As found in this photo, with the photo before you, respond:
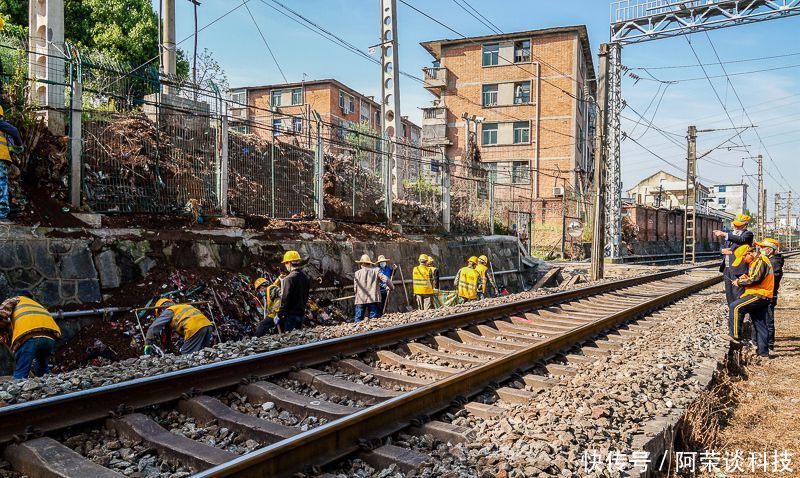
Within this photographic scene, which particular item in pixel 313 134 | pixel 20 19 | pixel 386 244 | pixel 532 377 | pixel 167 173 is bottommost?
pixel 532 377

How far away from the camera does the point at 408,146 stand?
18.3 metres

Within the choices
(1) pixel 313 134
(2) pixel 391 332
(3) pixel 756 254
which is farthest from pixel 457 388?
(1) pixel 313 134

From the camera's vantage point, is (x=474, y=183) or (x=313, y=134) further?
(x=474, y=183)

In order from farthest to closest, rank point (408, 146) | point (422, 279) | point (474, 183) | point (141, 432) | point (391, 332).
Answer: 1. point (474, 183)
2. point (408, 146)
3. point (422, 279)
4. point (391, 332)
5. point (141, 432)

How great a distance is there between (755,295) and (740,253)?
0.72 meters

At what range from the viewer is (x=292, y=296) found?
912 cm

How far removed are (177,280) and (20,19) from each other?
20.5 m

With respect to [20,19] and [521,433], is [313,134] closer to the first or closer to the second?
[521,433]

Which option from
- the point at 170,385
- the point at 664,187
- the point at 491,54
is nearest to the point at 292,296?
the point at 170,385

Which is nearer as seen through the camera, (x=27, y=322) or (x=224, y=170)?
(x=27, y=322)

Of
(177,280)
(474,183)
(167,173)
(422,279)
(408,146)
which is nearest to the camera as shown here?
(177,280)

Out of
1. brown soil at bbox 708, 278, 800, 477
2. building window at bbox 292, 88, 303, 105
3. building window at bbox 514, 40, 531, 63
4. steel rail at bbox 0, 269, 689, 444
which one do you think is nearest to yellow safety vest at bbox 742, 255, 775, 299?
brown soil at bbox 708, 278, 800, 477

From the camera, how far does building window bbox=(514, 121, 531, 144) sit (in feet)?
145

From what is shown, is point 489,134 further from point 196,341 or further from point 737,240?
point 196,341
